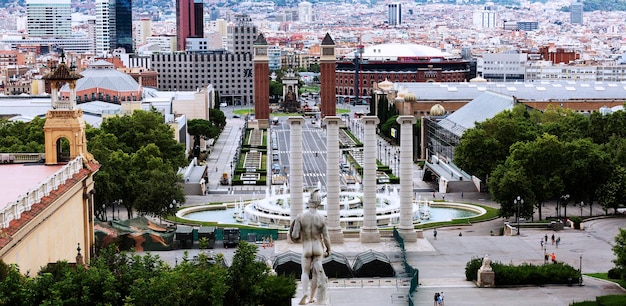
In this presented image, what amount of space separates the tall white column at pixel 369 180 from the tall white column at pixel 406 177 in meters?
1.67

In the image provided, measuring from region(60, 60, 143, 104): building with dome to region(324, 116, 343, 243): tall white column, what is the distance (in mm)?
88740

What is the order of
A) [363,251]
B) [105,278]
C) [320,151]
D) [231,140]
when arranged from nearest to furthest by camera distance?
[105,278], [363,251], [320,151], [231,140]

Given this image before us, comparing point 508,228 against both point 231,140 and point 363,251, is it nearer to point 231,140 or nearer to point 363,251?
point 363,251

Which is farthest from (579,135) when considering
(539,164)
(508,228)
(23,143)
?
(23,143)

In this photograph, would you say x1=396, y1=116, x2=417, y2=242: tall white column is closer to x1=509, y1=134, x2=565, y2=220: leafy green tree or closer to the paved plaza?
the paved plaza

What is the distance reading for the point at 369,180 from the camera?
6900cm

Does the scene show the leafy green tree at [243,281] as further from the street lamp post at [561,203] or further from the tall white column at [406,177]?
the street lamp post at [561,203]

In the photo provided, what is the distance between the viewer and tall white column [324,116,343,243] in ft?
226

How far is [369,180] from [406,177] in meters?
2.26

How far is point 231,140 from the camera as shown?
6668 inches

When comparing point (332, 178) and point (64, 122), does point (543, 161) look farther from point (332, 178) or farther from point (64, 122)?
point (64, 122)

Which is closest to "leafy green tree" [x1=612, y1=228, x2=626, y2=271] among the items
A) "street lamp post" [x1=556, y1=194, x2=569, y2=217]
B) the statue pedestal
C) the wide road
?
the statue pedestal

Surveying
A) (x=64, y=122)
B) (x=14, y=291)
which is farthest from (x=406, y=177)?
(x=14, y=291)

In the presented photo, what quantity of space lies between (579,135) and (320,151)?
52.4 metres
